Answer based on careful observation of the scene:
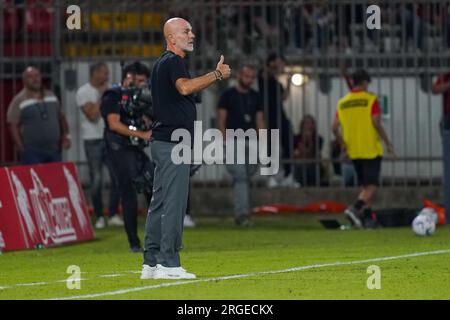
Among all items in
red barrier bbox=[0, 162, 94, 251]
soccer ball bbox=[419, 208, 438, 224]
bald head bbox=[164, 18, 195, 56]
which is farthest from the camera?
soccer ball bbox=[419, 208, 438, 224]

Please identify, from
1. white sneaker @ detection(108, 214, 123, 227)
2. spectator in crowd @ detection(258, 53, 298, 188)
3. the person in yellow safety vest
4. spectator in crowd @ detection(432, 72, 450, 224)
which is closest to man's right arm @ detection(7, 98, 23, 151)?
white sneaker @ detection(108, 214, 123, 227)

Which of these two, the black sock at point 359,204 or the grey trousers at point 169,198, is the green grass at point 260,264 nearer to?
the grey trousers at point 169,198

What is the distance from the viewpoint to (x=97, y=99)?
23.5 meters

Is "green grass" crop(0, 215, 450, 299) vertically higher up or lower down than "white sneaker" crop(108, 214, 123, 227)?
higher up

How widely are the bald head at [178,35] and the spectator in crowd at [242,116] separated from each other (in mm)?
8688


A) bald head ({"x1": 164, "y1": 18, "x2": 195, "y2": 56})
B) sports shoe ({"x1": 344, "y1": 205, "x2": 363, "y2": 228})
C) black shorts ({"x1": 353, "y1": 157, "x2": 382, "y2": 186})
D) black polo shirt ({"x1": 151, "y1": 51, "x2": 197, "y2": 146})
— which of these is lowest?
sports shoe ({"x1": 344, "y1": 205, "x2": 363, "y2": 228})

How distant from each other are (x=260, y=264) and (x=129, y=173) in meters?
2.55

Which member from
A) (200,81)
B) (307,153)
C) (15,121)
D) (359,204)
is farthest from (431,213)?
(200,81)

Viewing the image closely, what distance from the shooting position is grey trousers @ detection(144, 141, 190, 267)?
46.0 ft

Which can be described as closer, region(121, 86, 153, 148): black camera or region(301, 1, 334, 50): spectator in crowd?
region(121, 86, 153, 148): black camera

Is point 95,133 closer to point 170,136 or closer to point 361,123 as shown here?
point 361,123

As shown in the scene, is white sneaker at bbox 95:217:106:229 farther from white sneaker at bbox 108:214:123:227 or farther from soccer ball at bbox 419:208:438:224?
soccer ball at bbox 419:208:438:224
